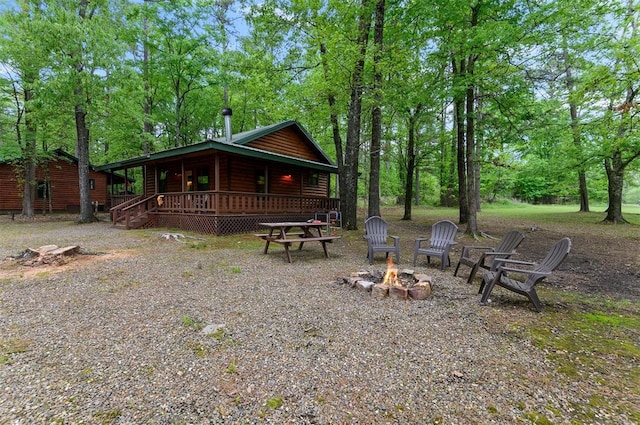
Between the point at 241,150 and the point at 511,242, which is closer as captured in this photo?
the point at 511,242

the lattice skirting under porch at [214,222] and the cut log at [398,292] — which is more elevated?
the lattice skirting under porch at [214,222]

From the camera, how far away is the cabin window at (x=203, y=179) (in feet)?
46.0

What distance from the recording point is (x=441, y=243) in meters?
6.27

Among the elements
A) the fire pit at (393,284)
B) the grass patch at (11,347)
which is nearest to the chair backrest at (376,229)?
the fire pit at (393,284)

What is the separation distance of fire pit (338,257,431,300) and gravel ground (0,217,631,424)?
0.15 meters

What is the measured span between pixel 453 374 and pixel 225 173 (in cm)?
1218

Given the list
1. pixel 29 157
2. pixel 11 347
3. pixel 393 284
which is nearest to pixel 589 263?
pixel 393 284

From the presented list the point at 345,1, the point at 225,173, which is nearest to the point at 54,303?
the point at 225,173

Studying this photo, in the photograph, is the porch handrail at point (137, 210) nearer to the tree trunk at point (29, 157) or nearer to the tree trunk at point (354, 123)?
the tree trunk at point (29, 157)

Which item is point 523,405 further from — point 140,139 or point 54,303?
point 140,139

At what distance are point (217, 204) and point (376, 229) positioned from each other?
6375 millimetres

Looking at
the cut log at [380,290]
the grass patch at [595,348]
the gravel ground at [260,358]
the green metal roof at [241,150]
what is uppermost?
the green metal roof at [241,150]

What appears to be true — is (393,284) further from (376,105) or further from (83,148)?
(83,148)

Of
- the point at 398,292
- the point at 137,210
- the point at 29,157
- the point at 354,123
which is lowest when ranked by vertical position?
the point at 398,292
